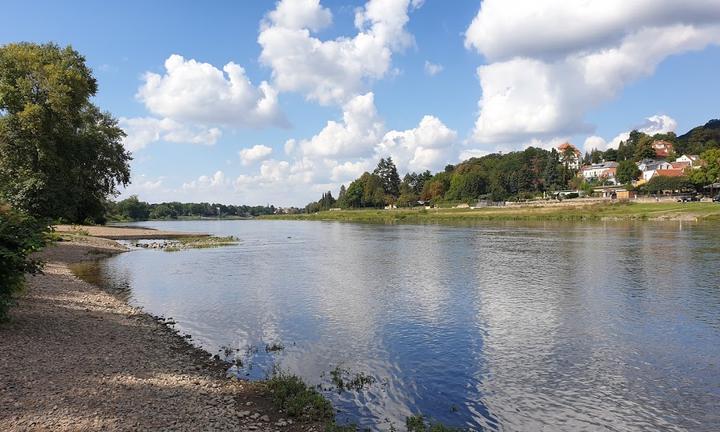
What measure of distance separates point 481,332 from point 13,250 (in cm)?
1678

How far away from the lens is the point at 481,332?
65.6ft

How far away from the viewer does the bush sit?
14773 millimetres

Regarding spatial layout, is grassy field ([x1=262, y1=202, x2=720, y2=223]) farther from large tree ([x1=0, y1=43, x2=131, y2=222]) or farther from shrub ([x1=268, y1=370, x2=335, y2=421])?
shrub ([x1=268, y1=370, x2=335, y2=421])

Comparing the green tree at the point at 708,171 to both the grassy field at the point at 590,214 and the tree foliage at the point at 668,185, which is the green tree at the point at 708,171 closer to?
the tree foliage at the point at 668,185

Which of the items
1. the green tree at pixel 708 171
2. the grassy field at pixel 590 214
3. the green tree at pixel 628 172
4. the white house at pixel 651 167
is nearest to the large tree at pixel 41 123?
the grassy field at pixel 590 214

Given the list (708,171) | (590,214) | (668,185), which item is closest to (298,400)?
(590,214)

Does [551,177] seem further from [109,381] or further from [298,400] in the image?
[109,381]

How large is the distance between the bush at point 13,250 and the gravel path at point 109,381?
1.08m

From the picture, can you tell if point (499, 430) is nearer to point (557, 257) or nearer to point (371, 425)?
point (371, 425)

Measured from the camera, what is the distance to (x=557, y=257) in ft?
147

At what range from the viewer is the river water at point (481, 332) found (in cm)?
1283

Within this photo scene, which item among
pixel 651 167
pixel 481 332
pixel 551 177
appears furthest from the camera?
pixel 551 177

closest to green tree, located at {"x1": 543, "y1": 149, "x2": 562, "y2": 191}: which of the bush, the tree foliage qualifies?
the tree foliage

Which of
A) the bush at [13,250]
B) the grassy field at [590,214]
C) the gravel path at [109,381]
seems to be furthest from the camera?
the grassy field at [590,214]
